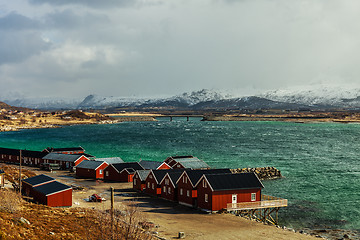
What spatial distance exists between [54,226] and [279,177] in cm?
4894

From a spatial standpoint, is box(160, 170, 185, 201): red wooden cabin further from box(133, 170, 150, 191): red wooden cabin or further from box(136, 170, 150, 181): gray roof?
box(136, 170, 150, 181): gray roof

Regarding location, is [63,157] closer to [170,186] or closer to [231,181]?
[170,186]

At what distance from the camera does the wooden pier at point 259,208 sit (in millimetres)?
43438

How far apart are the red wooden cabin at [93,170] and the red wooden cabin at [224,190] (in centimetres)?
2654

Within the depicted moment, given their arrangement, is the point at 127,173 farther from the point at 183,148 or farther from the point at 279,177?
the point at 183,148

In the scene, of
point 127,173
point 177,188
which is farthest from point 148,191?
point 127,173

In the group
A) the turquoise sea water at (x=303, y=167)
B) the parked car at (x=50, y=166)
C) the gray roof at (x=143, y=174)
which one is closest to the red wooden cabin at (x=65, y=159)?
the parked car at (x=50, y=166)

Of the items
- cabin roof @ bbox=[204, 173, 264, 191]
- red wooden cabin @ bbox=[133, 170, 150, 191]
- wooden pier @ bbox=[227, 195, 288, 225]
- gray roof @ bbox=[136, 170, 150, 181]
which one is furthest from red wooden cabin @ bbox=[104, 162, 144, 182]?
wooden pier @ bbox=[227, 195, 288, 225]

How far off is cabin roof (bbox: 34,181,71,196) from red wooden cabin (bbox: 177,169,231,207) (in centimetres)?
1296

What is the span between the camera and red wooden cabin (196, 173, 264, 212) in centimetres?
4362

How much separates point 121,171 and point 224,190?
24794mm

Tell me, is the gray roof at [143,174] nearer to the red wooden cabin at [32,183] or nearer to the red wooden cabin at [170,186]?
the red wooden cabin at [170,186]

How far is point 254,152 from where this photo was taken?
107625 millimetres

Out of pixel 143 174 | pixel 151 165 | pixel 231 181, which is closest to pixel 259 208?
pixel 231 181
